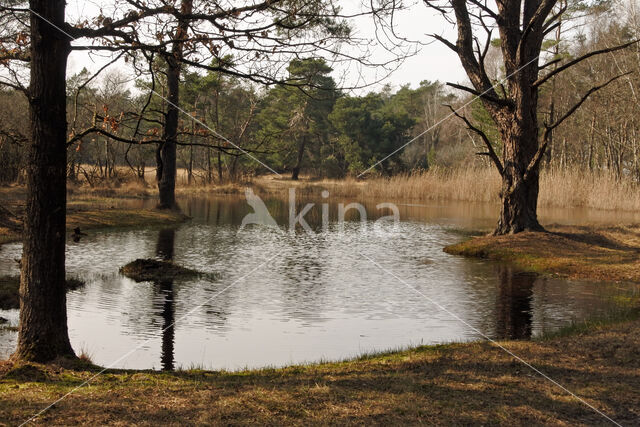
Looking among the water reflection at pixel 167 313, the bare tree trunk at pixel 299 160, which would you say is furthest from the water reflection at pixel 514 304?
the bare tree trunk at pixel 299 160

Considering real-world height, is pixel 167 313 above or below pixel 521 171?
below

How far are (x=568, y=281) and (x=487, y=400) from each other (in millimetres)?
8164

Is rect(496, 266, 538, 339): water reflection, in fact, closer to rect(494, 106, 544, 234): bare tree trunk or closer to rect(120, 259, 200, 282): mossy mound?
rect(494, 106, 544, 234): bare tree trunk

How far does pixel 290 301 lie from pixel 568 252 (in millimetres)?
7825

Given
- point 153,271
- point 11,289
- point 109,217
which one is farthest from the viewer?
point 109,217

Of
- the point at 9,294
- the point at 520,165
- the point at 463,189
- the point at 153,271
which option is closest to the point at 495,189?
the point at 463,189

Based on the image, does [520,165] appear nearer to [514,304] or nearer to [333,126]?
[514,304]

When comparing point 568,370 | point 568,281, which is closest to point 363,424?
point 568,370

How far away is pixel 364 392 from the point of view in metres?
5.33

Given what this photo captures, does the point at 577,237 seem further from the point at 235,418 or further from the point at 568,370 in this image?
the point at 235,418

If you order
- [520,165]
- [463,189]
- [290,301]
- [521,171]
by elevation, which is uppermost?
[520,165]

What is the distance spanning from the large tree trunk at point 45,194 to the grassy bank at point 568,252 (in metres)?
10.0

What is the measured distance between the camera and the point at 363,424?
15.0 ft

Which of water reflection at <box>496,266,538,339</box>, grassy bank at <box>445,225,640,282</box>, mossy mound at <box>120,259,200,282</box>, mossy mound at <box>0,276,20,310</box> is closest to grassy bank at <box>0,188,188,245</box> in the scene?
mossy mound at <box>120,259,200,282</box>
